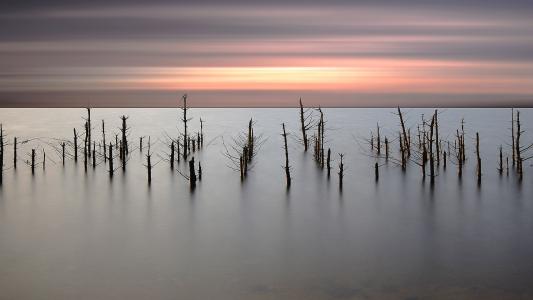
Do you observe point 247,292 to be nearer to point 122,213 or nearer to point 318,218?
point 318,218

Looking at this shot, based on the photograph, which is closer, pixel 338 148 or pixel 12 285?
pixel 12 285

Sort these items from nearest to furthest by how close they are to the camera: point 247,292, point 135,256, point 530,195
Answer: point 247,292 < point 135,256 < point 530,195

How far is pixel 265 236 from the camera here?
2608 cm

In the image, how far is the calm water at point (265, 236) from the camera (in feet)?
57.9

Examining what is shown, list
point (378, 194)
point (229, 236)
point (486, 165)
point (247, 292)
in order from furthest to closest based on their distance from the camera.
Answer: point (486, 165) → point (378, 194) → point (229, 236) → point (247, 292)

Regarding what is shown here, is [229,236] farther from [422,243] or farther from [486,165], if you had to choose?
[486,165]

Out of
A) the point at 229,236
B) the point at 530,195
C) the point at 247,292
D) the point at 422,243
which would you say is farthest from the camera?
the point at 530,195

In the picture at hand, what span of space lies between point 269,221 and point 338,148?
146ft

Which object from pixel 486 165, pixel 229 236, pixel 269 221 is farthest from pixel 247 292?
pixel 486 165

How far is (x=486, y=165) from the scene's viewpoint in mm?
51938

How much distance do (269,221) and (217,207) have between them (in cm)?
477

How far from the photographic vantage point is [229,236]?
25891 millimetres

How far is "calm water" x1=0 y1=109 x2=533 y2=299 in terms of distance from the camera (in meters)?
17.7

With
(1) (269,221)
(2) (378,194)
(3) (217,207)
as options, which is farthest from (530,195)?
(3) (217,207)
